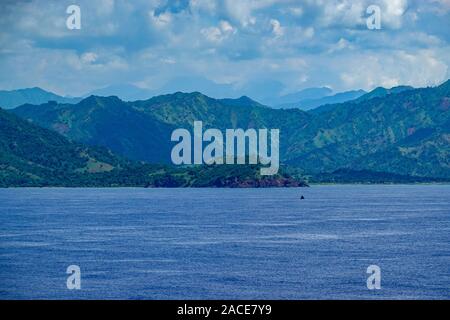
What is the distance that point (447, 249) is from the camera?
16775 centimetres

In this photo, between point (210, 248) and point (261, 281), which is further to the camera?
point (210, 248)

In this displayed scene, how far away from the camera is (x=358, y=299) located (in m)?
114

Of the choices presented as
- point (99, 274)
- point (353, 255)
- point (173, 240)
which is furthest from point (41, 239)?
point (353, 255)

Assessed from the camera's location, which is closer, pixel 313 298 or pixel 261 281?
pixel 313 298

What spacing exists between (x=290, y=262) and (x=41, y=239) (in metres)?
71.3
